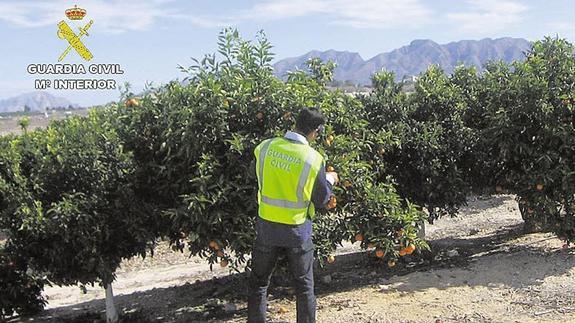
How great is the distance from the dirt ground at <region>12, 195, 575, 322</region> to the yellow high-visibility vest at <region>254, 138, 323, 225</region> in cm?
165

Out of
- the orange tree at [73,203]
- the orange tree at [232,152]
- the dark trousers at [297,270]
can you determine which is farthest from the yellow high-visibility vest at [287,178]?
the orange tree at [73,203]

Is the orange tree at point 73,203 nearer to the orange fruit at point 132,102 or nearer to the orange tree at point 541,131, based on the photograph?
the orange fruit at point 132,102

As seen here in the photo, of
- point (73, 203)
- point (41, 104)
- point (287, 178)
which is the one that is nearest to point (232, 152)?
point (287, 178)

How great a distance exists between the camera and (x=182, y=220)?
601 cm

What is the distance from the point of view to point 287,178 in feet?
15.4

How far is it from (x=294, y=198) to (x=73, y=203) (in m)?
2.47

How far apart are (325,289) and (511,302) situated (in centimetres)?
213

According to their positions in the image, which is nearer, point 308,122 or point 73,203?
point 308,122

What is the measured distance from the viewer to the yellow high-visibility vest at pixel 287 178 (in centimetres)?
468

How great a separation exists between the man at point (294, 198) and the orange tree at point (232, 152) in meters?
0.74

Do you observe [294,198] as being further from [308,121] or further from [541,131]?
[541,131]

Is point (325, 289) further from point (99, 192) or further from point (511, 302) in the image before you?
point (99, 192)

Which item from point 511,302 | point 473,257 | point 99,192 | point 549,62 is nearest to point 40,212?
point 99,192

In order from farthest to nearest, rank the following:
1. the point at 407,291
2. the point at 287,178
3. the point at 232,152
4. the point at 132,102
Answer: the point at 407,291 → the point at 132,102 → the point at 232,152 → the point at 287,178
